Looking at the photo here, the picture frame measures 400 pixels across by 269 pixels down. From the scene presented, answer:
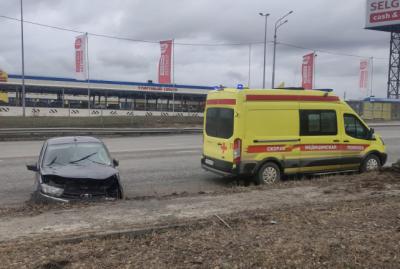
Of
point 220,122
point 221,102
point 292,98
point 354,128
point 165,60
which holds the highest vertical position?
point 165,60

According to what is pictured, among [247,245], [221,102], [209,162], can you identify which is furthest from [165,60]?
[247,245]

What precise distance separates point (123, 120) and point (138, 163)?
19553 mm

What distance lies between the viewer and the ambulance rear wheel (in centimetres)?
997

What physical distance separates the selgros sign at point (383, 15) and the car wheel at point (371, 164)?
5966 centimetres

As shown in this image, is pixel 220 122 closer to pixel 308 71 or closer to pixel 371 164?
pixel 371 164

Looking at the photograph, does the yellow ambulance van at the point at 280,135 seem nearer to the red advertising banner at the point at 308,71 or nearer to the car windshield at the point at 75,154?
the car windshield at the point at 75,154

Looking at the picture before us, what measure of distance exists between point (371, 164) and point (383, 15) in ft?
201

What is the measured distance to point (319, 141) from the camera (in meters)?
10.7

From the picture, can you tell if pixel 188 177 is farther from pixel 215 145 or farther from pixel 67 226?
pixel 67 226

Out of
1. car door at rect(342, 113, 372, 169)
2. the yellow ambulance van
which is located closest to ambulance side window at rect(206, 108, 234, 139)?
the yellow ambulance van

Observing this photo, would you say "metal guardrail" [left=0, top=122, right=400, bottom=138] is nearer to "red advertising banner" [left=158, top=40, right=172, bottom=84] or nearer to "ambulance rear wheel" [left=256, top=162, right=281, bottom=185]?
"red advertising banner" [left=158, top=40, right=172, bottom=84]

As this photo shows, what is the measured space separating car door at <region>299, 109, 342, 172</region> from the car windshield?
4720mm

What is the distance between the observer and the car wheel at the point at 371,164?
38.0 feet

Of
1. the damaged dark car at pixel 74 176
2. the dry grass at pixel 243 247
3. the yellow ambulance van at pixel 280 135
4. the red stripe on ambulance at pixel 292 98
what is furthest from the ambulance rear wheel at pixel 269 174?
the dry grass at pixel 243 247
